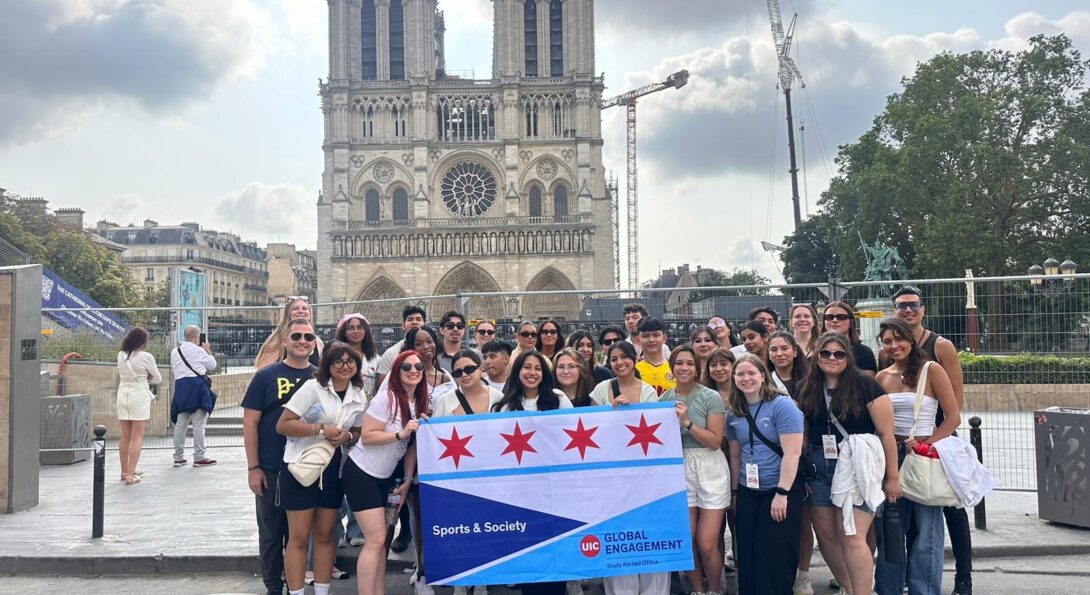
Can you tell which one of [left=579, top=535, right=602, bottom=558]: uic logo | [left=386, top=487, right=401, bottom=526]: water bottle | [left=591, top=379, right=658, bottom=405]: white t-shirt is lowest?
[left=579, top=535, right=602, bottom=558]: uic logo

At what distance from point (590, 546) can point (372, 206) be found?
47635 mm

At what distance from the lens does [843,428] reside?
436cm

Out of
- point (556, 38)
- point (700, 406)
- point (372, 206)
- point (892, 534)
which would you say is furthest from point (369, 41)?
point (892, 534)

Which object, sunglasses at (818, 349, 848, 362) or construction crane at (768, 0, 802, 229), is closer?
sunglasses at (818, 349, 848, 362)

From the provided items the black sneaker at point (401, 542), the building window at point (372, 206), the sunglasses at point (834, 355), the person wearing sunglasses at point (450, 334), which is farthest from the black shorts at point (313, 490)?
the building window at point (372, 206)

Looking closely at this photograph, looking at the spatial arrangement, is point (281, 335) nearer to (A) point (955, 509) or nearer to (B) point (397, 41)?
(A) point (955, 509)

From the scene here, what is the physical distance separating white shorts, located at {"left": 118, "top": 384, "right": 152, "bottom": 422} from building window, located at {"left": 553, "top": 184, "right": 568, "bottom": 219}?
42199 mm

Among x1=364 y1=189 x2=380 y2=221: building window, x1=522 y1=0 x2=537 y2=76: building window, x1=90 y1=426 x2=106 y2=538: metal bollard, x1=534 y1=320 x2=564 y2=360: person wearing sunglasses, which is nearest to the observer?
x1=90 y1=426 x2=106 y2=538: metal bollard

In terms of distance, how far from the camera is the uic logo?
458 centimetres

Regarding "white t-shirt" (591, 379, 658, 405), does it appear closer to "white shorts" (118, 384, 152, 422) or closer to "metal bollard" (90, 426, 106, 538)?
"metal bollard" (90, 426, 106, 538)

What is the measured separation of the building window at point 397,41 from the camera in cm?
5053

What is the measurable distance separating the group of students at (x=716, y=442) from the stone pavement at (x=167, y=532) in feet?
3.87

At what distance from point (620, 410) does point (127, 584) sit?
3683mm

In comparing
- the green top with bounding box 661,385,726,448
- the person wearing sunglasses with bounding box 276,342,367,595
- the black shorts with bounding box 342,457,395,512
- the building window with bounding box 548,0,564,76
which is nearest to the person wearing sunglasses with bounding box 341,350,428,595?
the black shorts with bounding box 342,457,395,512
